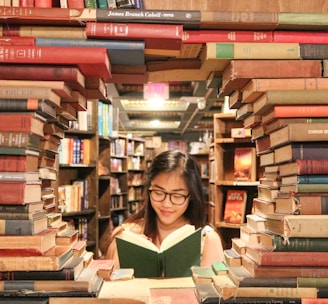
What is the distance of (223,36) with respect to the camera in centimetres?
117

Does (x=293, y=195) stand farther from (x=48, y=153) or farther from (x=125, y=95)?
(x=125, y=95)

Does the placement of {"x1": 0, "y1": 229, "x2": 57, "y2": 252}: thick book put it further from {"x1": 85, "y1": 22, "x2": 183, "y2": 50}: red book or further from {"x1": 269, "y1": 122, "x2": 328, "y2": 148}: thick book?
{"x1": 269, "y1": 122, "x2": 328, "y2": 148}: thick book

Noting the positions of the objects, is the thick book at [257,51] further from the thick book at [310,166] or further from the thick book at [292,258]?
the thick book at [292,258]

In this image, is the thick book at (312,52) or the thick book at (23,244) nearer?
the thick book at (23,244)

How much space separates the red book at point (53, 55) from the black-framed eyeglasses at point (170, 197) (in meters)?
1.11

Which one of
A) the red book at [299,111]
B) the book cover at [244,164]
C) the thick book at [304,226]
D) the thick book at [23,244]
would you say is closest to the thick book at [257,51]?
the red book at [299,111]

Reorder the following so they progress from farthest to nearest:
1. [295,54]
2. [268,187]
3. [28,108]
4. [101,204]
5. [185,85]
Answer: [185,85] → [101,204] → [268,187] → [295,54] → [28,108]

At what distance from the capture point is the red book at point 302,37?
117 cm

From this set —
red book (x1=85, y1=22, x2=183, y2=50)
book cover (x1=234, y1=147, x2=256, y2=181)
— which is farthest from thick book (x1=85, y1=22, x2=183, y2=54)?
book cover (x1=234, y1=147, x2=256, y2=181)

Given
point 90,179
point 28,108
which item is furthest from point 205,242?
point 90,179

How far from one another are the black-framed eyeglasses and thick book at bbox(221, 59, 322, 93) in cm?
107

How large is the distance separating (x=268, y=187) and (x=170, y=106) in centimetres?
576

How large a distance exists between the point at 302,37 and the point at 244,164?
2.89 m

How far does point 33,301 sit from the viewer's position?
1.05 meters
